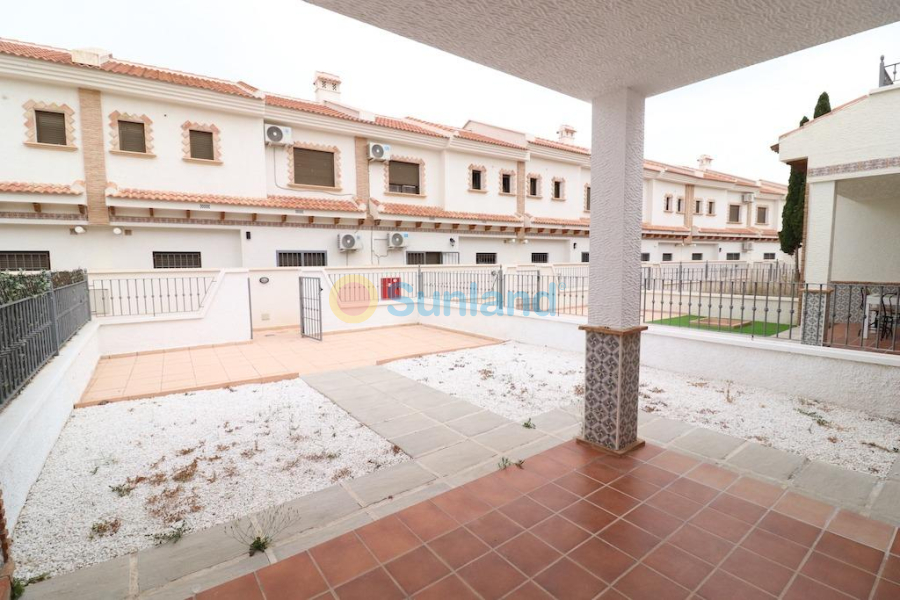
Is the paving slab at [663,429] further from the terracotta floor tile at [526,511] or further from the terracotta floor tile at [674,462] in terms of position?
the terracotta floor tile at [526,511]

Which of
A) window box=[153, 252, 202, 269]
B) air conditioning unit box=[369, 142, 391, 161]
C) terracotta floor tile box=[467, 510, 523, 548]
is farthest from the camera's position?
air conditioning unit box=[369, 142, 391, 161]

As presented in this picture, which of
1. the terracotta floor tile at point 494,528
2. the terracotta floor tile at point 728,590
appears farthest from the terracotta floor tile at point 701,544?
the terracotta floor tile at point 494,528

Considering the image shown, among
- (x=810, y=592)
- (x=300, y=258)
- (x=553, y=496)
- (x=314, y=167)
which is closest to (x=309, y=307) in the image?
(x=300, y=258)

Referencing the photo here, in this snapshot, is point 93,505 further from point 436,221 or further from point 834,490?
point 436,221

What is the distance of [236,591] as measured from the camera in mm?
2111

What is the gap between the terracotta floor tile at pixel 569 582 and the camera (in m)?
2.06

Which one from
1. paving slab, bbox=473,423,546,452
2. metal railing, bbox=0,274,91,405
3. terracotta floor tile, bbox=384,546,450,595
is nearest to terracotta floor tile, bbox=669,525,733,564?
terracotta floor tile, bbox=384,546,450,595

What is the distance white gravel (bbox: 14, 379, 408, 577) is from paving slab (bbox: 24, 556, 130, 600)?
0.10 metres

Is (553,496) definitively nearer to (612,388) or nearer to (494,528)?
(494,528)

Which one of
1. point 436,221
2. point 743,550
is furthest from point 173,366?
point 436,221

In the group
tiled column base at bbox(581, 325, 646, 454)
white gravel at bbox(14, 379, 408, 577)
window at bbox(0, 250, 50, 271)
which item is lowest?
white gravel at bbox(14, 379, 408, 577)

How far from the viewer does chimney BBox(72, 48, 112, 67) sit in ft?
34.3

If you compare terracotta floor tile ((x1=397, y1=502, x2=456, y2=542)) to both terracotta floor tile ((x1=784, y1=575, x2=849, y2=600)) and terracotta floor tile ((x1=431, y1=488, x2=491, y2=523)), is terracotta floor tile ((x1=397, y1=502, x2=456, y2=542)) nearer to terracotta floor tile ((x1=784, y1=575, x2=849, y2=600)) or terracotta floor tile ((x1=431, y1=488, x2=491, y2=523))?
terracotta floor tile ((x1=431, y1=488, x2=491, y2=523))

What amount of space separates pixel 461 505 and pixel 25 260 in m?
13.1
